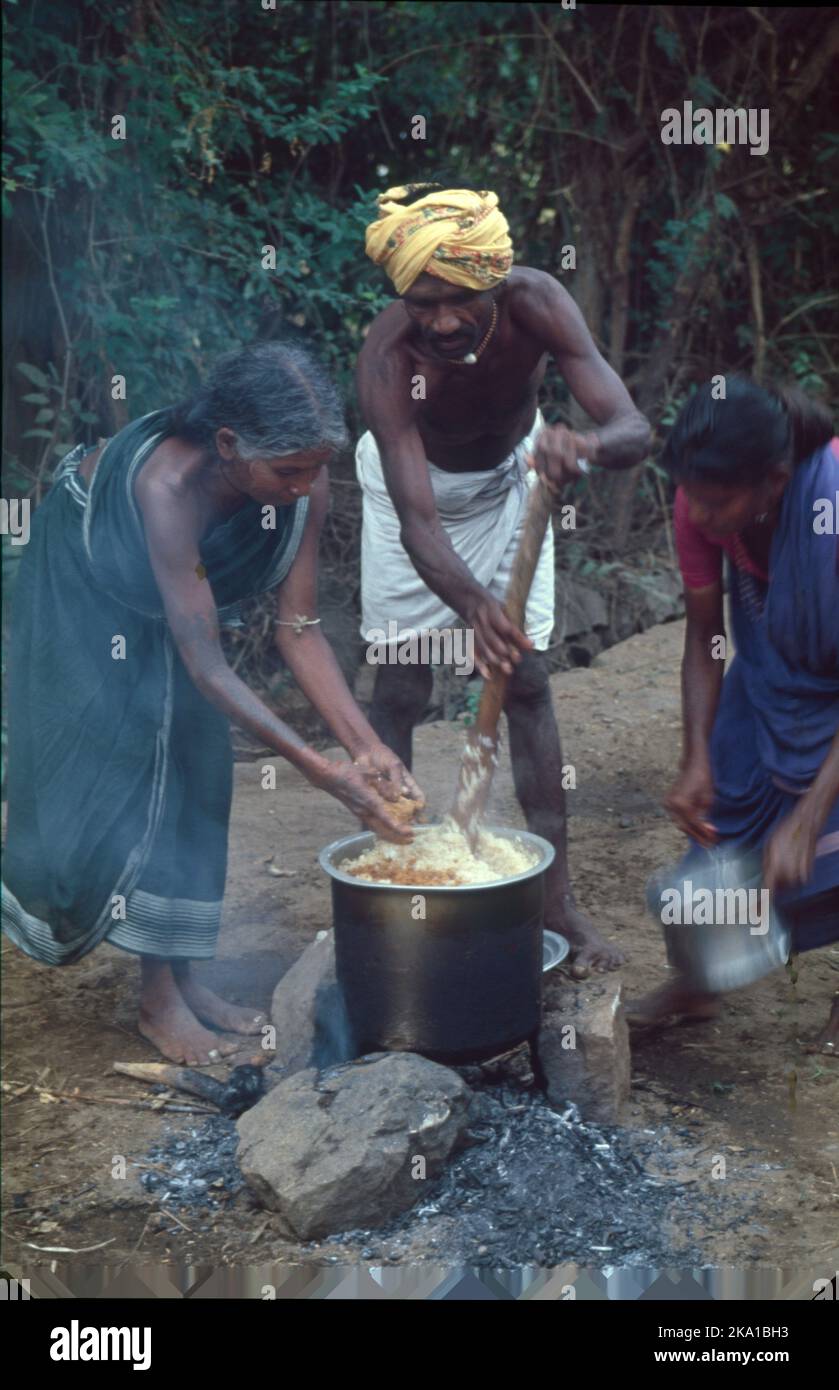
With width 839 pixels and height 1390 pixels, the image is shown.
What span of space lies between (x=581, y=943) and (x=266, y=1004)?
Result: 954 millimetres

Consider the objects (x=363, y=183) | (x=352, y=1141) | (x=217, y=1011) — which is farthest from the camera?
(x=363, y=183)

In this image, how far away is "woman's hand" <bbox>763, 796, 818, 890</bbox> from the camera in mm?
3141

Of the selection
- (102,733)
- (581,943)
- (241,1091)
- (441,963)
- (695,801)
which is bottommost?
(241,1091)

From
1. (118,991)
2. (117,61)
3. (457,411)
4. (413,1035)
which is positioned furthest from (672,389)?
(413,1035)

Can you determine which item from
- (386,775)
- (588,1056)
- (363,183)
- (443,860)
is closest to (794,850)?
(588,1056)

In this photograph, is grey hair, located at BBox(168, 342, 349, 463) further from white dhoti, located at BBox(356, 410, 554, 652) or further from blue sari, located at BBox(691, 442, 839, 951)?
blue sari, located at BBox(691, 442, 839, 951)

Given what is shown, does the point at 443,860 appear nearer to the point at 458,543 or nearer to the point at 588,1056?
the point at 588,1056

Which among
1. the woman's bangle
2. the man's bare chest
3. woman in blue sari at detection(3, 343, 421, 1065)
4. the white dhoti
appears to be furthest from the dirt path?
the man's bare chest

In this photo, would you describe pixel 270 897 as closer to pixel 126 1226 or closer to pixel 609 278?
pixel 126 1226

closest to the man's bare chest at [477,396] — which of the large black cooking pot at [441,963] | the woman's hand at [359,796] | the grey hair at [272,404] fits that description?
the grey hair at [272,404]

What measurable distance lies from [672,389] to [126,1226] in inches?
276

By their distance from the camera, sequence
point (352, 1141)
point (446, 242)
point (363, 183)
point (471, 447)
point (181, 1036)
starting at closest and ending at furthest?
point (352, 1141), point (446, 242), point (181, 1036), point (471, 447), point (363, 183)

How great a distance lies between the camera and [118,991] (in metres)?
4.28

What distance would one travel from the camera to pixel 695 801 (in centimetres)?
341
